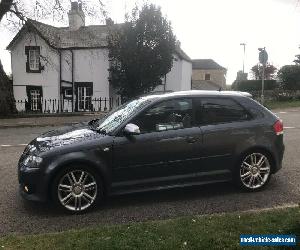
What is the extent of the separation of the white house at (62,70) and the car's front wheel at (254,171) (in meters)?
24.9

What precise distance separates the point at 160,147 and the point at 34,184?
187 cm

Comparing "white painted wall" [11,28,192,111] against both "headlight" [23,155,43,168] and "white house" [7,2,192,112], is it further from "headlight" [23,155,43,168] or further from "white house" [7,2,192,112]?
"headlight" [23,155,43,168]

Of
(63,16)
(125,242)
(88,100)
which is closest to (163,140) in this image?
(125,242)

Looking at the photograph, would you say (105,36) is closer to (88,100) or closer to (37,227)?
(88,100)

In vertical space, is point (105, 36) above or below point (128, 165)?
above

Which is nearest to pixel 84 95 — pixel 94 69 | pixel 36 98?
pixel 94 69

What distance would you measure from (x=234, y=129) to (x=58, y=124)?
42.7 feet

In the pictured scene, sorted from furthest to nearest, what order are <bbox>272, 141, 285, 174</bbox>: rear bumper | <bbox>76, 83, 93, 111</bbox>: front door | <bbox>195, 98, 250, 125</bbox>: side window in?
1. <bbox>76, 83, 93, 111</bbox>: front door
2. <bbox>272, 141, 285, 174</bbox>: rear bumper
3. <bbox>195, 98, 250, 125</bbox>: side window

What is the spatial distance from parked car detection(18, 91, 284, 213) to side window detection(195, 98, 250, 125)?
0.05ft

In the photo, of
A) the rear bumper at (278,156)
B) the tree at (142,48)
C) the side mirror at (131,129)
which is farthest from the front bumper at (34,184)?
the tree at (142,48)

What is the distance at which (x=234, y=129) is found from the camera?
694cm

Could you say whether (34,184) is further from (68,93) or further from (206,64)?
(206,64)

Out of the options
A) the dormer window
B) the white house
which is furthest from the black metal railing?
the dormer window

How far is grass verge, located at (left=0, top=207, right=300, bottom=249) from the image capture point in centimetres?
468
